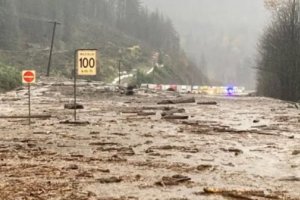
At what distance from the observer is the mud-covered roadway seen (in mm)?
9195

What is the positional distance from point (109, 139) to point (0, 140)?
305 cm

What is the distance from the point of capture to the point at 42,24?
14212 cm

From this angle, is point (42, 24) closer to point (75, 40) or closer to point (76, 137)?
point (75, 40)

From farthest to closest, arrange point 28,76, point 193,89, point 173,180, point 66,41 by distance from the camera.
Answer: point 66,41
point 193,89
point 28,76
point 173,180

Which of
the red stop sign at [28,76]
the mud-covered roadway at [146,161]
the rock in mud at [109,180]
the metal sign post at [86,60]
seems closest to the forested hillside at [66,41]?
the red stop sign at [28,76]

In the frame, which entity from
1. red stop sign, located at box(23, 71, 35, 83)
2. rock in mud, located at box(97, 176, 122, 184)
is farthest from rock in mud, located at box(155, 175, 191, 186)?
red stop sign, located at box(23, 71, 35, 83)

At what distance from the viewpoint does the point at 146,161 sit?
12.4 m

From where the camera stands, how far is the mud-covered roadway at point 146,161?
9.20 meters

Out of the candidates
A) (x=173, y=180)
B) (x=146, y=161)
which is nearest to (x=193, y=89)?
(x=146, y=161)

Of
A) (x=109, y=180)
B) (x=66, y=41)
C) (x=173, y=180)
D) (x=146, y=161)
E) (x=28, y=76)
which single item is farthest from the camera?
(x=66, y=41)

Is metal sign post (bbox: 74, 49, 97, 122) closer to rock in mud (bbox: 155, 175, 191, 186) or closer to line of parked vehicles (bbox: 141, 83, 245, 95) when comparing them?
rock in mud (bbox: 155, 175, 191, 186)

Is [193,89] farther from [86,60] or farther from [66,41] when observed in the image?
[86,60]

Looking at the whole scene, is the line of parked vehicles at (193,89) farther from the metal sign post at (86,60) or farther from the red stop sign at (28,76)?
the metal sign post at (86,60)

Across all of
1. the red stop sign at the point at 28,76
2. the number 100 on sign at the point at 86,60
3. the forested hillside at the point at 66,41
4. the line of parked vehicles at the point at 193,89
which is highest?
the forested hillside at the point at 66,41
